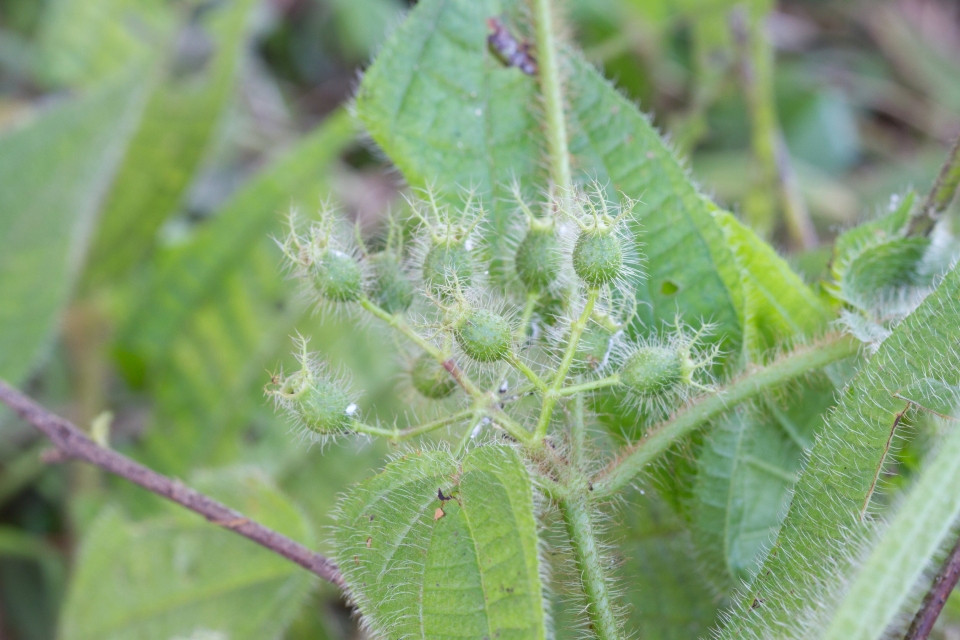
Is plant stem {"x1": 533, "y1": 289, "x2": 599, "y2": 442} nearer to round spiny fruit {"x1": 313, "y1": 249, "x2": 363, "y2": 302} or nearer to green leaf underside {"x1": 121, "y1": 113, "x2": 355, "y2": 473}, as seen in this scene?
round spiny fruit {"x1": 313, "y1": 249, "x2": 363, "y2": 302}

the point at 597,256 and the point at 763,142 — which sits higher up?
the point at 763,142

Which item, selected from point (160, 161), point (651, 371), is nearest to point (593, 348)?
point (651, 371)

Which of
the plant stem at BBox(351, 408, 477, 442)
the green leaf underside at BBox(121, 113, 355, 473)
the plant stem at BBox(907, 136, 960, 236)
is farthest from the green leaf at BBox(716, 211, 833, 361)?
the green leaf underside at BBox(121, 113, 355, 473)

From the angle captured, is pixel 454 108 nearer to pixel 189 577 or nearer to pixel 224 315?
pixel 189 577


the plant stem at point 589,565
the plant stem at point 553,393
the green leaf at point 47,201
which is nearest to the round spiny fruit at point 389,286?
the plant stem at point 553,393

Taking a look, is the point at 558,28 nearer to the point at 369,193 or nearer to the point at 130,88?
the point at 130,88

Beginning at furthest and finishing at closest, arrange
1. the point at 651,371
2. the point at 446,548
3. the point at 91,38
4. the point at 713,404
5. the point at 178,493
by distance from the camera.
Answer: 1. the point at 91,38
2. the point at 178,493
3. the point at 713,404
4. the point at 651,371
5. the point at 446,548
